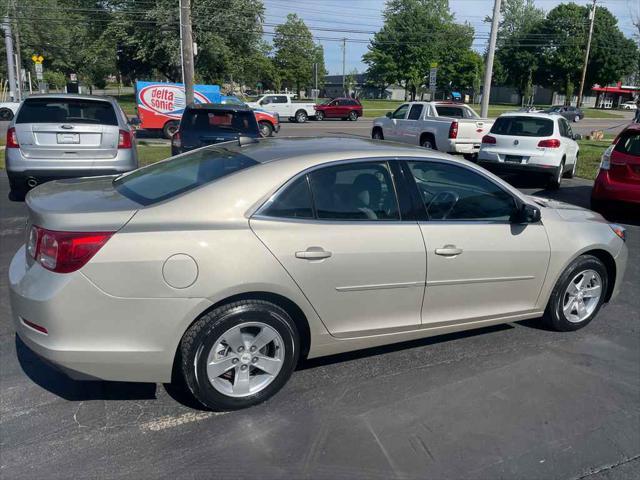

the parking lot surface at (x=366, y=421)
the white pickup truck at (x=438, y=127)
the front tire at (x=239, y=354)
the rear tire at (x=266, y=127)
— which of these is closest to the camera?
the parking lot surface at (x=366, y=421)

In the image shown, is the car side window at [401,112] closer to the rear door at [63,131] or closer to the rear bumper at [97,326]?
the rear door at [63,131]

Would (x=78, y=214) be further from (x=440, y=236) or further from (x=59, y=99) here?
(x=59, y=99)

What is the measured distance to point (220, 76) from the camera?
46781 millimetres

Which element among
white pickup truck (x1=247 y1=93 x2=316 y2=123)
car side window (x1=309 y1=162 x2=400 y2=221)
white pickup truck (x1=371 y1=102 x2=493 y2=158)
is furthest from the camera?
white pickup truck (x1=247 y1=93 x2=316 y2=123)

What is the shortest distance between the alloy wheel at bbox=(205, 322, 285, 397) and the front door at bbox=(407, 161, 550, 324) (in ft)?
3.60

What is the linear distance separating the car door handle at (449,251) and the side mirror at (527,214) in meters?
0.61

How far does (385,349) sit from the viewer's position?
167 inches

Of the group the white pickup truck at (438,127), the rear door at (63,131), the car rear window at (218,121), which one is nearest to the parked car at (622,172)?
the car rear window at (218,121)

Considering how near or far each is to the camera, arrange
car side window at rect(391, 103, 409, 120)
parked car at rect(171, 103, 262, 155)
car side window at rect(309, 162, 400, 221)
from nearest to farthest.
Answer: car side window at rect(309, 162, 400, 221)
parked car at rect(171, 103, 262, 155)
car side window at rect(391, 103, 409, 120)

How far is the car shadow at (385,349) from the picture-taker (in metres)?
3.99

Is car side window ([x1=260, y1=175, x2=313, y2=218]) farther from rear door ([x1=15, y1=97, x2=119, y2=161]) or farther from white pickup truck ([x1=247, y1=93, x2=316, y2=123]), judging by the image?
white pickup truck ([x1=247, y1=93, x2=316, y2=123])

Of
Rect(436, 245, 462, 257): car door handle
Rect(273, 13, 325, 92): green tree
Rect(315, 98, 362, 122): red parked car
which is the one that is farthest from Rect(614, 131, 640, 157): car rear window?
Rect(273, 13, 325, 92): green tree

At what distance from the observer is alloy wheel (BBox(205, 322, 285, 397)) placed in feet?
10.5

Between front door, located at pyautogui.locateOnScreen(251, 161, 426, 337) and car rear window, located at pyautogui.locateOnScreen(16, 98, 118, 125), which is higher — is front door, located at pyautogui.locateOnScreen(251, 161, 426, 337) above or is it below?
below
